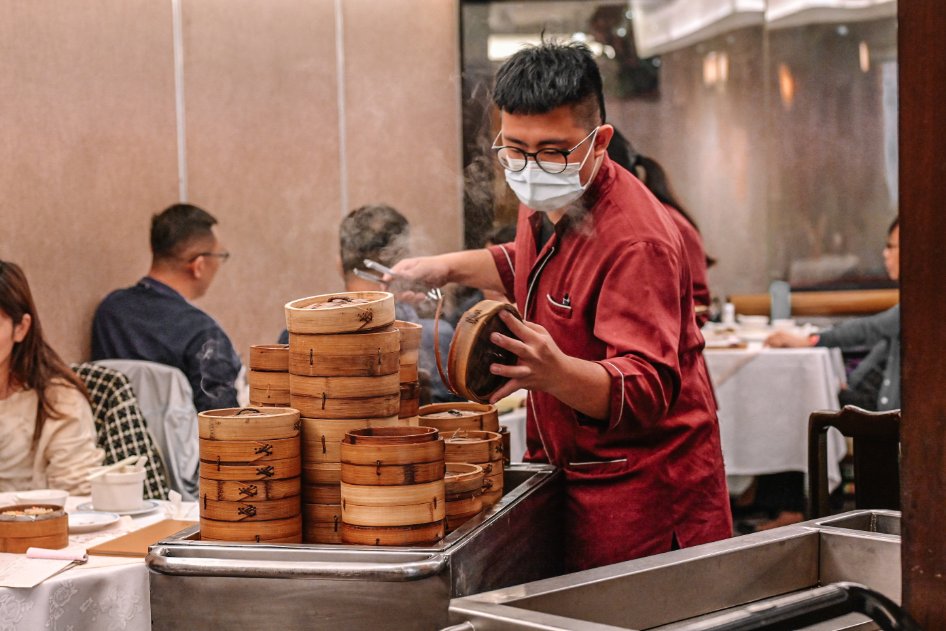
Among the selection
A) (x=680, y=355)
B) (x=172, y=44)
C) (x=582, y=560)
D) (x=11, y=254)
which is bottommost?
(x=582, y=560)

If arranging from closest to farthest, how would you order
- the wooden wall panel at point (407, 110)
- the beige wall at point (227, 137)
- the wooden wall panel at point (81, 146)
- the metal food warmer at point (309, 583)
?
the metal food warmer at point (309, 583) < the wooden wall panel at point (81, 146) < the beige wall at point (227, 137) < the wooden wall panel at point (407, 110)

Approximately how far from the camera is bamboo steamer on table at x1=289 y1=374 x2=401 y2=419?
1.57 meters

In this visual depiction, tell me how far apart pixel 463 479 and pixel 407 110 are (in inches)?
231

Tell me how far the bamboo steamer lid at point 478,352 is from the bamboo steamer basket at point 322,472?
23 cm

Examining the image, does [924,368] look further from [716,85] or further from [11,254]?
[716,85]

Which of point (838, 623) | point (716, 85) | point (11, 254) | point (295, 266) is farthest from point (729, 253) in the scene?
point (838, 623)

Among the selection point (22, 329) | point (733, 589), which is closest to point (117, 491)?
point (22, 329)

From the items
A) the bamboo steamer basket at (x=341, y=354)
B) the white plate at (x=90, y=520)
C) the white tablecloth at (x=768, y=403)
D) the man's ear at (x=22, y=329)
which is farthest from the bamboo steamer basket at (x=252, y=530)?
the white tablecloth at (x=768, y=403)

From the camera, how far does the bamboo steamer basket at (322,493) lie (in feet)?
5.23

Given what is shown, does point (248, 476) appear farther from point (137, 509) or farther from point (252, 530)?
point (137, 509)

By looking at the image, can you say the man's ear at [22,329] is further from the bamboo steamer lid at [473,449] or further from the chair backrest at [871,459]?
the chair backrest at [871,459]

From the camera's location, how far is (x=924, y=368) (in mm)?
1037

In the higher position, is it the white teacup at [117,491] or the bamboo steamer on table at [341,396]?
the bamboo steamer on table at [341,396]

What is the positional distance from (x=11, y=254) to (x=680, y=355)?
2.64 m
